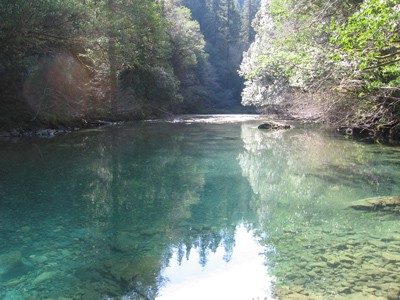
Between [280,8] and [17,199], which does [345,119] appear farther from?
[17,199]

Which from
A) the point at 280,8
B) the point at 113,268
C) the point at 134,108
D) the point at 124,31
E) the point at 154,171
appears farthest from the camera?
the point at 134,108

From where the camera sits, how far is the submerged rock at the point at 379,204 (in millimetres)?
6996

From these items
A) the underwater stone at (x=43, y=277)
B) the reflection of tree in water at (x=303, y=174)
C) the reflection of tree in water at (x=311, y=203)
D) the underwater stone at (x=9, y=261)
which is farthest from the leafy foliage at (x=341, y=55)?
the underwater stone at (x=9, y=261)

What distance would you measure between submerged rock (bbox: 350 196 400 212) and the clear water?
0.30 metres

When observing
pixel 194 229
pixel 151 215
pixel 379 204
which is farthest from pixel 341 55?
pixel 151 215

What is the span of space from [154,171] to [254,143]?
7597 mm

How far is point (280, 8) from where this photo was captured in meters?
15.4

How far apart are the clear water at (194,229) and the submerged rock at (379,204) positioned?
11.7 inches

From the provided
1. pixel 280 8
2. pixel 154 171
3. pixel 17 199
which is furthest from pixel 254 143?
pixel 17 199

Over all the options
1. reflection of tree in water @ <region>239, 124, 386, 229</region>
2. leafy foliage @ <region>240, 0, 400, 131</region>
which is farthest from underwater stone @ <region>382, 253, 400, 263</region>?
leafy foliage @ <region>240, 0, 400, 131</region>

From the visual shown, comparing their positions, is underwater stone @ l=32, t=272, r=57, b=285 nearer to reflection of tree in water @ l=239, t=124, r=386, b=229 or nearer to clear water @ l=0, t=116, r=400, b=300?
clear water @ l=0, t=116, r=400, b=300

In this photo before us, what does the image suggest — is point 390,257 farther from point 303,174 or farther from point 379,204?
point 303,174

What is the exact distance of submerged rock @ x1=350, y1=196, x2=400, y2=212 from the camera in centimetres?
700

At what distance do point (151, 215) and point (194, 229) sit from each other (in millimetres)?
1022
